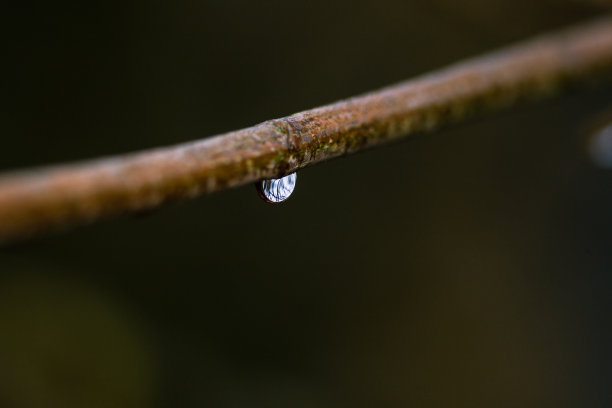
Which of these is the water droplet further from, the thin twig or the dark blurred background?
the dark blurred background

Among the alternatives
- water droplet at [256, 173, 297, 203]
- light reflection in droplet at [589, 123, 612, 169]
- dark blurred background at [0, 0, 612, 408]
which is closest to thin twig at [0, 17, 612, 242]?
water droplet at [256, 173, 297, 203]

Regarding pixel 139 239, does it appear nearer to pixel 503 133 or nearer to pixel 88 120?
pixel 88 120

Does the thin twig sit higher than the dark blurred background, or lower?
lower

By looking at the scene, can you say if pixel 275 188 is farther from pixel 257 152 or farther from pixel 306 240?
pixel 306 240

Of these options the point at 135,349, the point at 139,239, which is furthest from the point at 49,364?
the point at 139,239

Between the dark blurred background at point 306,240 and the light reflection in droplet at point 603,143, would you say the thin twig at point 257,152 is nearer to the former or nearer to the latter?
the light reflection in droplet at point 603,143

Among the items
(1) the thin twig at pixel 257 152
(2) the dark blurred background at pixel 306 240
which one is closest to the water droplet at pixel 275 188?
(1) the thin twig at pixel 257 152
